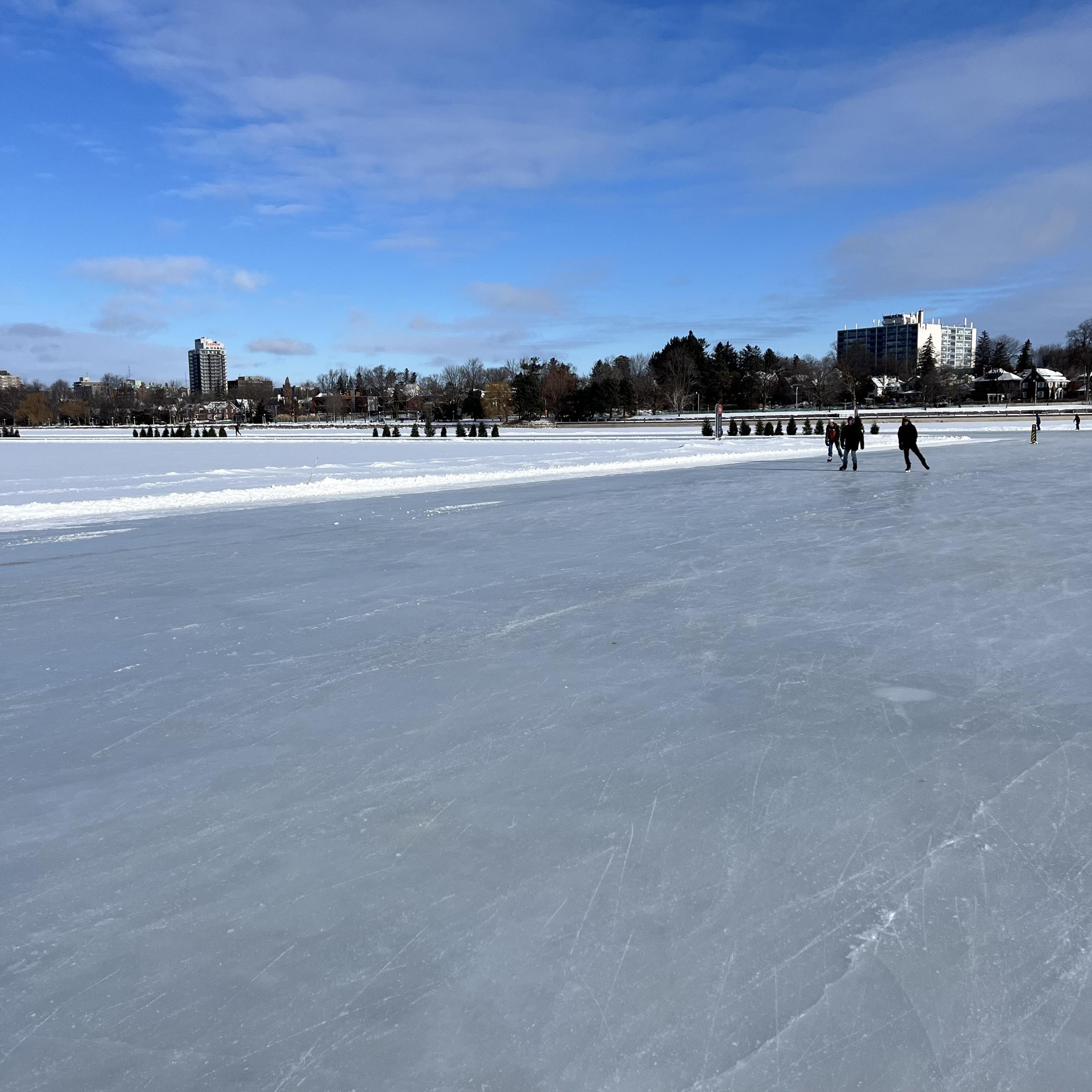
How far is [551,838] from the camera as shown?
3.05 meters

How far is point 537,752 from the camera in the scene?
3.81 metres

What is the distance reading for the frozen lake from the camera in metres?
2.08

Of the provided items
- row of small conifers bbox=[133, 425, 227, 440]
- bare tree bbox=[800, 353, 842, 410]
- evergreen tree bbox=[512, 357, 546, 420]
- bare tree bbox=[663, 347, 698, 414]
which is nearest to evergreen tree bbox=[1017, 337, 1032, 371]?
bare tree bbox=[800, 353, 842, 410]

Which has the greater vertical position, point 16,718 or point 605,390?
point 605,390

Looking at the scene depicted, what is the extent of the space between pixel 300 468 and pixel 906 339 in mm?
171649

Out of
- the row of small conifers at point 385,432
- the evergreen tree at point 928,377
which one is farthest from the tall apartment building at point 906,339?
the row of small conifers at point 385,432

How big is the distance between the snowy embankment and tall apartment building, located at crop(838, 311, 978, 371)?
133 meters

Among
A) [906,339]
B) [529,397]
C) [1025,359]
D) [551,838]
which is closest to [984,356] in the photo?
[1025,359]

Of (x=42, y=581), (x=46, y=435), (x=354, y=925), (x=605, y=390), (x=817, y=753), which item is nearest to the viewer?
(x=354, y=925)

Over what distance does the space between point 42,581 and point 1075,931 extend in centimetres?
809

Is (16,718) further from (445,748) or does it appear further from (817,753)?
(817,753)

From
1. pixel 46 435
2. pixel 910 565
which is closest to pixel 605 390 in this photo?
pixel 46 435

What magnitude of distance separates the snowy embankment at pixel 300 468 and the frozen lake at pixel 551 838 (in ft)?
25.1

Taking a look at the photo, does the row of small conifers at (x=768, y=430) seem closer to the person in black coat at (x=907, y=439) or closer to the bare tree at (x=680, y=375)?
the person in black coat at (x=907, y=439)
